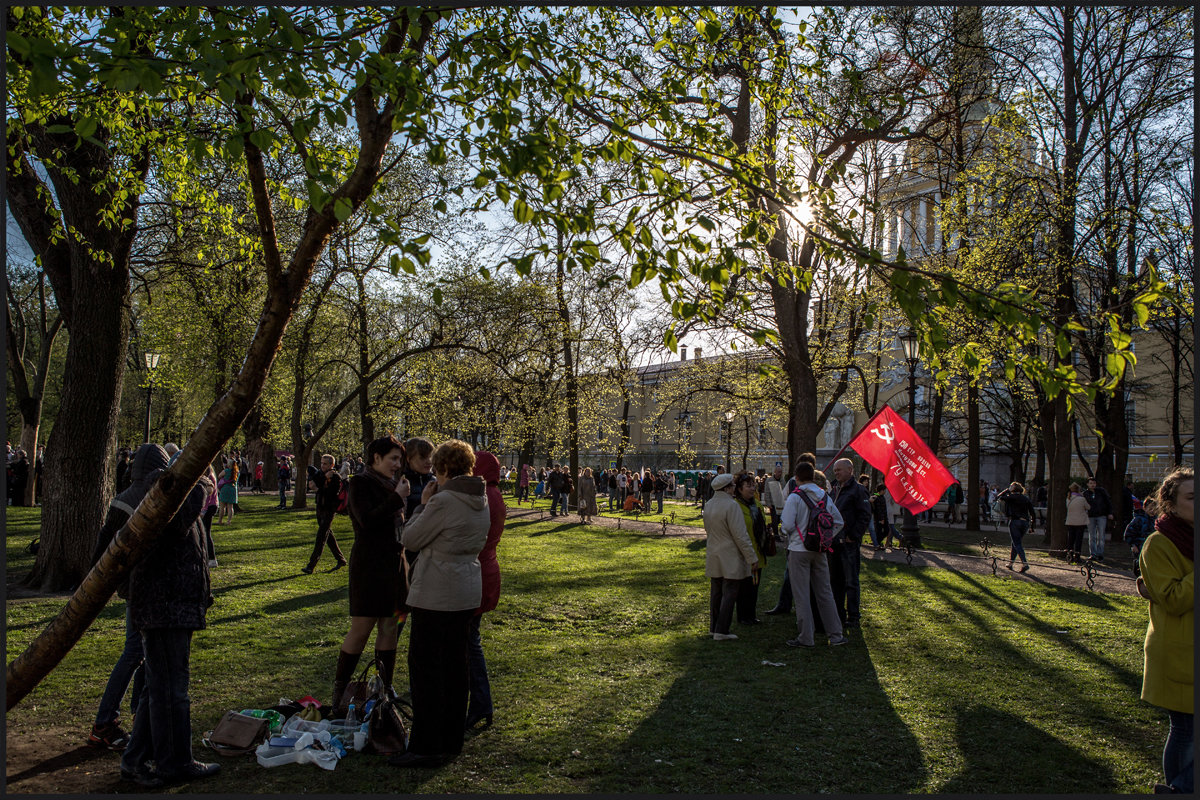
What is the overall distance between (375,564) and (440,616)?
1.03 m

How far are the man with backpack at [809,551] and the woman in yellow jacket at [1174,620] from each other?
4.30m

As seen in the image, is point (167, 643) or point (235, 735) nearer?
point (167, 643)

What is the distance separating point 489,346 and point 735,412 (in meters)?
9.42

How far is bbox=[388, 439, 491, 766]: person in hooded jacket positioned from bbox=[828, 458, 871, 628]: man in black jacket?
571 cm

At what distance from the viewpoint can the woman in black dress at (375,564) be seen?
5961 millimetres

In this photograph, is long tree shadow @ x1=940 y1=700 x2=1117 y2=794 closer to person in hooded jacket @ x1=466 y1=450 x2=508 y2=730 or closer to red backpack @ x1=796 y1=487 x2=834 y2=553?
red backpack @ x1=796 y1=487 x2=834 y2=553

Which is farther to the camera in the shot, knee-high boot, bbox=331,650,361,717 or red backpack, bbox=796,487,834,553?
red backpack, bbox=796,487,834,553

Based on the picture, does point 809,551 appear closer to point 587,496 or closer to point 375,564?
point 375,564

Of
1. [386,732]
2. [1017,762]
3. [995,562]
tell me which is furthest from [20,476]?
[1017,762]

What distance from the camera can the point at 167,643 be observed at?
4.83 meters

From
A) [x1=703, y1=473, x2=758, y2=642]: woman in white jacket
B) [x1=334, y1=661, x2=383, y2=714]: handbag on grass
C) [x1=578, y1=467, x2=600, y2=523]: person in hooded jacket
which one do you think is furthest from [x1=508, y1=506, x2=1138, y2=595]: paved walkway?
[x1=334, y1=661, x2=383, y2=714]: handbag on grass

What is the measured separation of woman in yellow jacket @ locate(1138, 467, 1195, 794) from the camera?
4297 millimetres

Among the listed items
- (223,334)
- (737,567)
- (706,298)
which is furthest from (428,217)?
(706,298)

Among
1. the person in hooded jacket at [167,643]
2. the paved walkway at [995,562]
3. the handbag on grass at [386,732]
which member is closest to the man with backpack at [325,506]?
the handbag on grass at [386,732]
